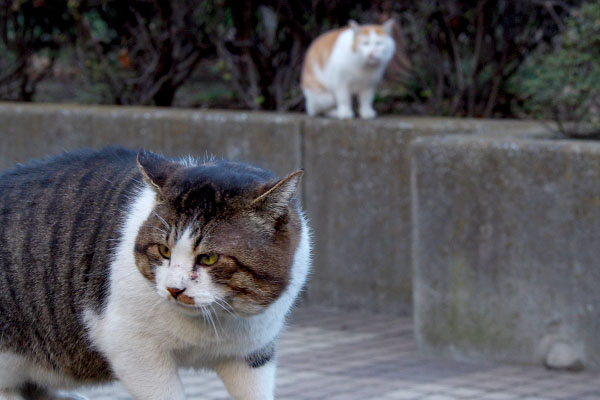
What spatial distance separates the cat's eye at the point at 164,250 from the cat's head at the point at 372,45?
3.58 metres

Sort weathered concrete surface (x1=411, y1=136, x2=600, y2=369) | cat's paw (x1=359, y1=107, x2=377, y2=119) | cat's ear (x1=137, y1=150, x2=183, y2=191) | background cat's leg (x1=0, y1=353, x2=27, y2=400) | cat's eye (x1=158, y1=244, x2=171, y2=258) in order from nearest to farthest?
cat's eye (x1=158, y1=244, x2=171, y2=258)
cat's ear (x1=137, y1=150, x2=183, y2=191)
background cat's leg (x1=0, y1=353, x2=27, y2=400)
weathered concrete surface (x1=411, y1=136, x2=600, y2=369)
cat's paw (x1=359, y1=107, x2=377, y2=119)

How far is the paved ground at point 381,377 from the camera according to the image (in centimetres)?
452

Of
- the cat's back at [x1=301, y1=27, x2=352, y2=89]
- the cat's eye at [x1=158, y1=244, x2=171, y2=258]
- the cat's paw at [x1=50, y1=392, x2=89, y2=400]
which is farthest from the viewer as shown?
the cat's back at [x1=301, y1=27, x2=352, y2=89]

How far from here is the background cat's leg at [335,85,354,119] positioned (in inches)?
247

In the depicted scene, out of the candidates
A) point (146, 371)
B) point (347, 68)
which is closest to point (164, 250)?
point (146, 371)

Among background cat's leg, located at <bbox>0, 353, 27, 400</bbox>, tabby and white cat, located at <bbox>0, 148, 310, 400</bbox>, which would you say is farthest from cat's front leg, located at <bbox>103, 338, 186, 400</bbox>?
background cat's leg, located at <bbox>0, 353, 27, 400</bbox>

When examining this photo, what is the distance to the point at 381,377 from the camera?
481 centimetres

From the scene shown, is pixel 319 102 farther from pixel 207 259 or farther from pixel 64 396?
pixel 207 259

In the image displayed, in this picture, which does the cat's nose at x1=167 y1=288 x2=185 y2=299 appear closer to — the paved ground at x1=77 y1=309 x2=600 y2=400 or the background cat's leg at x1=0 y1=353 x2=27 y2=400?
the background cat's leg at x1=0 y1=353 x2=27 y2=400

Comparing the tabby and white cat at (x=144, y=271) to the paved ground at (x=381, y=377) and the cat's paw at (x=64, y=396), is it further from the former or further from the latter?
the paved ground at (x=381, y=377)

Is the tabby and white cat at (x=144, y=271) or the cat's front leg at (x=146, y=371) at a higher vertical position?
the tabby and white cat at (x=144, y=271)

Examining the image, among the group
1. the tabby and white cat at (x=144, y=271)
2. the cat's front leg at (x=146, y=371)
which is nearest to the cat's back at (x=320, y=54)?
the tabby and white cat at (x=144, y=271)

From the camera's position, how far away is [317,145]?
616 cm

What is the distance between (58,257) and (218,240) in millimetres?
787
